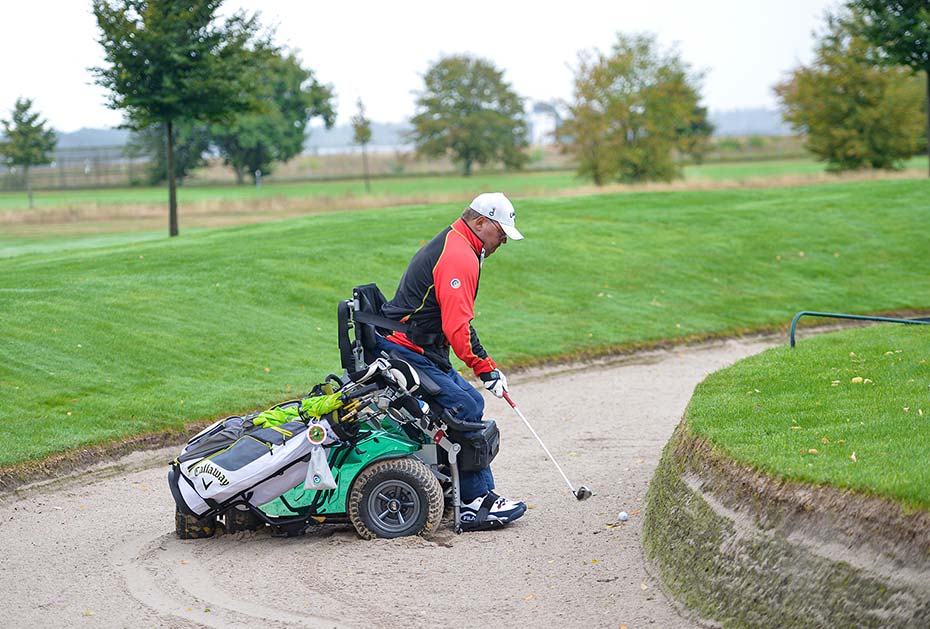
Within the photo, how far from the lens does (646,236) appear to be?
2456 cm

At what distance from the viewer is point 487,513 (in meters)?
8.42

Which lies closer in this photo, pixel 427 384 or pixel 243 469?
pixel 243 469

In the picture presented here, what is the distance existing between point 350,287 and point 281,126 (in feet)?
224

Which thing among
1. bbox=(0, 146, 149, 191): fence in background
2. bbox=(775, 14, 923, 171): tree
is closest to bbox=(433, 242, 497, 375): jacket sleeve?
A: bbox=(775, 14, 923, 171): tree

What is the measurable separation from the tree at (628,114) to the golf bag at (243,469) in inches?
1795

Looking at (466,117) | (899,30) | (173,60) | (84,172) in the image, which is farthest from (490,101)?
(173,60)

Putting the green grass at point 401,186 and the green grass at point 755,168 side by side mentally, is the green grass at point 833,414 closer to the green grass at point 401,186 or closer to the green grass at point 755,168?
the green grass at point 401,186

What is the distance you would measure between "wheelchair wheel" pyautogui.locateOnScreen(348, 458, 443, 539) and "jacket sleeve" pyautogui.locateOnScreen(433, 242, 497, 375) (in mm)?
916

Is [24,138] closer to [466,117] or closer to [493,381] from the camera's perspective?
[466,117]

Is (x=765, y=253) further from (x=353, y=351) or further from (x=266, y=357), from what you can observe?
(x=353, y=351)

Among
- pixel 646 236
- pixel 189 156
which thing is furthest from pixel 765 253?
pixel 189 156

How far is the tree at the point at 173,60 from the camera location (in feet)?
80.2

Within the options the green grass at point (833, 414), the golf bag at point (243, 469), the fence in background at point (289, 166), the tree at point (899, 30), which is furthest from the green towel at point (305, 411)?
the fence in background at point (289, 166)

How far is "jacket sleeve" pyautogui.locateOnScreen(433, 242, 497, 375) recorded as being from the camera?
7941mm
